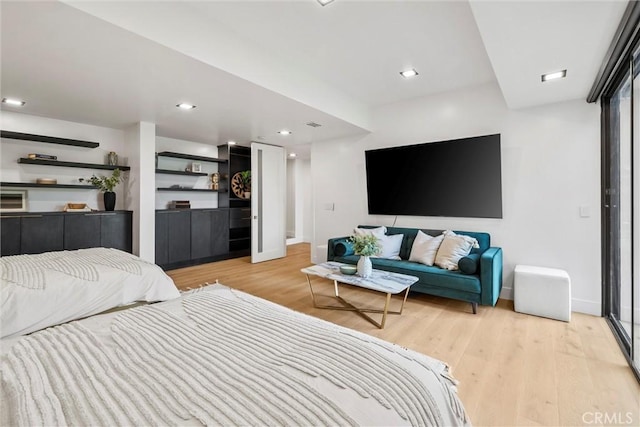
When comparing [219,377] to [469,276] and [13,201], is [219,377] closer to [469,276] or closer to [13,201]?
[469,276]

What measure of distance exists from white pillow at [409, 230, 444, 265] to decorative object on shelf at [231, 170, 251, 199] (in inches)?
157

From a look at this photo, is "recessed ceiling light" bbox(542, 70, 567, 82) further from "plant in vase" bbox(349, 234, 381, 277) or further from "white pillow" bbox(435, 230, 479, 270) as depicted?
"plant in vase" bbox(349, 234, 381, 277)

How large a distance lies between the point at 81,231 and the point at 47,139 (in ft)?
4.46

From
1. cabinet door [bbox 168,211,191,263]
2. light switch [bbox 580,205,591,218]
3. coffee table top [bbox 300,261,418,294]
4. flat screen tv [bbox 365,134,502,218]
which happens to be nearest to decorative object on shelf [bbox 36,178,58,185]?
cabinet door [bbox 168,211,191,263]

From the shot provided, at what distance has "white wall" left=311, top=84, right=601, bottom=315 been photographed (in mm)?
3068

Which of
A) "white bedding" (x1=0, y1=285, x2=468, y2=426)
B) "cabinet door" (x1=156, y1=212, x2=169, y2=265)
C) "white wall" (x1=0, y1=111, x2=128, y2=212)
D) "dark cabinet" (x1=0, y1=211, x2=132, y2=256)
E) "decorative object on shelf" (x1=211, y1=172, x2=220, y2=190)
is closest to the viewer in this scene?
"white bedding" (x1=0, y1=285, x2=468, y2=426)

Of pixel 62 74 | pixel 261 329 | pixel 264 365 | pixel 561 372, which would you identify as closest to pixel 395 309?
pixel 561 372

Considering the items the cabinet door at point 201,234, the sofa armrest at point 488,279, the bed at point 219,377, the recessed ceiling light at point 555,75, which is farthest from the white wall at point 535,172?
the cabinet door at point 201,234

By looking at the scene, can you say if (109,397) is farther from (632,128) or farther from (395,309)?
(632,128)

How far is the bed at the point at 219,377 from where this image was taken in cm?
75

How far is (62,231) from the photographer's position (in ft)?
12.5

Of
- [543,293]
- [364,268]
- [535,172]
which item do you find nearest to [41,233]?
[364,268]

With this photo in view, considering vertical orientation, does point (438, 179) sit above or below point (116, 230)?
above

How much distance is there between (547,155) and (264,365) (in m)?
3.82
